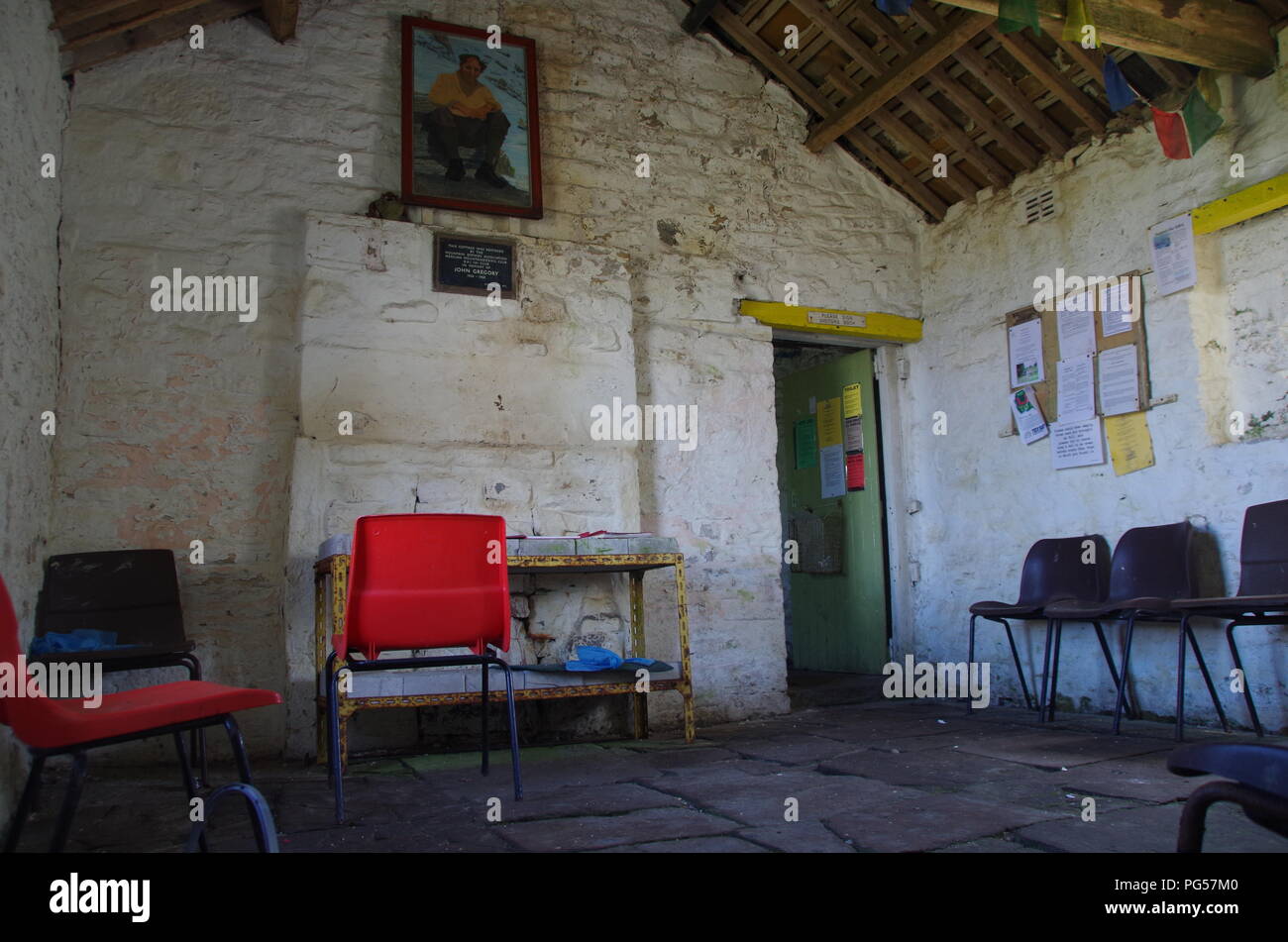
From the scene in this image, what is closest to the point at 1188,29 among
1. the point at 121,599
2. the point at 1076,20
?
the point at 1076,20

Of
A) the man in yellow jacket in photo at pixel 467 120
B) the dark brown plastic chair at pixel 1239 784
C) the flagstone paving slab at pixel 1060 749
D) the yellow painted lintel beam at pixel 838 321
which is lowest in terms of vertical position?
the flagstone paving slab at pixel 1060 749

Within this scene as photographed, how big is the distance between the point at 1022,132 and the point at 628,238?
223cm

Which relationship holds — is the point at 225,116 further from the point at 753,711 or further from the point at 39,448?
the point at 753,711

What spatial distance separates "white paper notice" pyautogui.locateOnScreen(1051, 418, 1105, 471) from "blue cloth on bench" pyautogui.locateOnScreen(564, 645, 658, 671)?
2435 millimetres

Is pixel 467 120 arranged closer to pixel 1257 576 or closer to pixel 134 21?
pixel 134 21

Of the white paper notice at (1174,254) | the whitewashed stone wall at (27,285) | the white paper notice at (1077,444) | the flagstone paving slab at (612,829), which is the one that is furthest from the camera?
the white paper notice at (1077,444)

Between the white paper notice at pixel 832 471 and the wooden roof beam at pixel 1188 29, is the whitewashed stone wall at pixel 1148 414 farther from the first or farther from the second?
the white paper notice at pixel 832 471

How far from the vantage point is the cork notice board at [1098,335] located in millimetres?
4441

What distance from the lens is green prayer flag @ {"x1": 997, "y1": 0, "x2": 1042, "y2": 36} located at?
362 cm

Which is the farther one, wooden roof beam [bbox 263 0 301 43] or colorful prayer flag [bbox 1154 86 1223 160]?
wooden roof beam [bbox 263 0 301 43]

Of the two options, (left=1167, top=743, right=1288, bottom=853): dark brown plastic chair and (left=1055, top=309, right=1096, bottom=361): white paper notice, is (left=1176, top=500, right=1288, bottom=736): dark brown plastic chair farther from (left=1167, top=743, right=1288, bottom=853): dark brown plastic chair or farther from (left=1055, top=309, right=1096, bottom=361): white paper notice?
(left=1167, top=743, right=1288, bottom=853): dark brown plastic chair

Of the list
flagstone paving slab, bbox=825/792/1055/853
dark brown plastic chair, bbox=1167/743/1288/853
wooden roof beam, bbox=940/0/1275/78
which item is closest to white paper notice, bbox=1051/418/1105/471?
wooden roof beam, bbox=940/0/1275/78

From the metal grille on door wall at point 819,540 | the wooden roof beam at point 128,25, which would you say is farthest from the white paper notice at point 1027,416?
the wooden roof beam at point 128,25

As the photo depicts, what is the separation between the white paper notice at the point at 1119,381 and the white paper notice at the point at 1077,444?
116 millimetres
